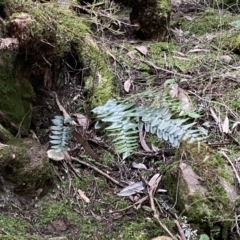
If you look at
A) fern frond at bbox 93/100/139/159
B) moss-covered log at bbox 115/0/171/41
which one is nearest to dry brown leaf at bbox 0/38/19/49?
fern frond at bbox 93/100/139/159

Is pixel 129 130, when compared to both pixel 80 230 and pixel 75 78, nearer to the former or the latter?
pixel 80 230

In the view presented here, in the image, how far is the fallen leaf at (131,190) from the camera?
1.98 meters

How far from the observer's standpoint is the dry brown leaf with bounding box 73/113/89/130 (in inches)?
92.0

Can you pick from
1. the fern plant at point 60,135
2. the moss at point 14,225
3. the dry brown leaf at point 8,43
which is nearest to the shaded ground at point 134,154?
the moss at point 14,225

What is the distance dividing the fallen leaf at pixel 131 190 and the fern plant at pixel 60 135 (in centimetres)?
32

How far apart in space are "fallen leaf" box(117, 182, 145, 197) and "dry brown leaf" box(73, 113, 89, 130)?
1.51ft

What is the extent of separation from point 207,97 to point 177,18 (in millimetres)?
1548

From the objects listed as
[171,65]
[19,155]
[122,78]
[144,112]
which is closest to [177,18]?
[171,65]

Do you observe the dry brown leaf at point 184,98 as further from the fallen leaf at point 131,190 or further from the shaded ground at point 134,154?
the fallen leaf at point 131,190

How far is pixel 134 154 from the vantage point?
223 cm

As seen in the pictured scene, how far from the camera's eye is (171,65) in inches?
119

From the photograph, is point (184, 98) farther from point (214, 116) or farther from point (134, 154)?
point (134, 154)

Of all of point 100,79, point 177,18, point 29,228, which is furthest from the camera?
point 177,18

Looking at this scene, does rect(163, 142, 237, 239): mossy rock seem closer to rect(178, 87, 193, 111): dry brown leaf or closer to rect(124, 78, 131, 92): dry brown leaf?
rect(178, 87, 193, 111): dry brown leaf
